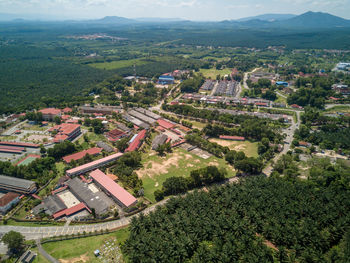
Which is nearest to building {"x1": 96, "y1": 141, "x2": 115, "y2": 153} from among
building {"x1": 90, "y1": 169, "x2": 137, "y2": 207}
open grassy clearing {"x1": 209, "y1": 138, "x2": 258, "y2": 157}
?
building {"x1": 90, "y1": 169, "x2": 137, "y2": 207}

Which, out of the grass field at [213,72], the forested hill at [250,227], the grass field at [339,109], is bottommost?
the grass field at [213,72]

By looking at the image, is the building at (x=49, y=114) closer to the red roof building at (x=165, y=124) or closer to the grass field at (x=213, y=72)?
the red roof building at (x=165, y=124)

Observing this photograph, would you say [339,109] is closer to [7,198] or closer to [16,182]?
[16,182]

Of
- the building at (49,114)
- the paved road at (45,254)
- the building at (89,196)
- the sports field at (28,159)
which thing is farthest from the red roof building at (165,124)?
the paved road at (45,254)

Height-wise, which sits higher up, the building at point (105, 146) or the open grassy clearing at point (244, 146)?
the open grassy clearing at point (244, 146)

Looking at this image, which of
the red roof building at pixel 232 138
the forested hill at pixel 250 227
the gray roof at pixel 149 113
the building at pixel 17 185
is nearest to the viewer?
the forested hill at pixel 250 227

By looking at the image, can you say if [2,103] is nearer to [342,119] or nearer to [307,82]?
[342,119]

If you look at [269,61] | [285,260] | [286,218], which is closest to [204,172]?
[286,218]
